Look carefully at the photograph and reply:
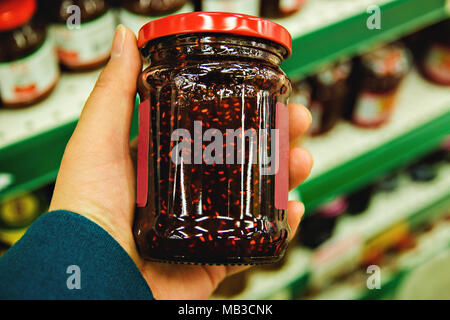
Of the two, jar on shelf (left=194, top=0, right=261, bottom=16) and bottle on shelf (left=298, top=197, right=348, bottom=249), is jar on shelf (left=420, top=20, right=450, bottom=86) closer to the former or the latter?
bottle on shelf (left=298, top=197, right=348, bottom=249)

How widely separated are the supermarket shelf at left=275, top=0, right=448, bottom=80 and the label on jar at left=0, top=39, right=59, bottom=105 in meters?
0.51

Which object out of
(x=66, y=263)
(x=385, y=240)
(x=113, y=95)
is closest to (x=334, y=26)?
(x=113, y=95)

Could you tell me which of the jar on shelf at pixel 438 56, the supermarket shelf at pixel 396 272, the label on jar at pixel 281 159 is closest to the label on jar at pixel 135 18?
the label on jar at pixel 281 159

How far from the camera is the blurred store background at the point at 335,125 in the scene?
0.85 m

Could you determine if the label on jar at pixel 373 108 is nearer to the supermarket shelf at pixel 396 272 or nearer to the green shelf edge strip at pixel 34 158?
the supermarket shelf at pixel 396 272

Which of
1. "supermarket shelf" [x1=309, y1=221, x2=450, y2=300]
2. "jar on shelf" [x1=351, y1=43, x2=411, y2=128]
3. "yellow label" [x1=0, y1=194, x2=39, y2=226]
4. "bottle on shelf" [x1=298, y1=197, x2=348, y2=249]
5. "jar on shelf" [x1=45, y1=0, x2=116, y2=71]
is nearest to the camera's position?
"jar on shelf" [x1=45, y1=0, x2=116, y2=71]

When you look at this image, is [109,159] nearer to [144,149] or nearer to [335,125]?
[144,149]

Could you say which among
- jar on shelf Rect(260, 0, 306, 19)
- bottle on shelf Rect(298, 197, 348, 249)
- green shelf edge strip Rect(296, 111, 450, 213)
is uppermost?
jar on shelf Rect(260, 0, 306, 19)

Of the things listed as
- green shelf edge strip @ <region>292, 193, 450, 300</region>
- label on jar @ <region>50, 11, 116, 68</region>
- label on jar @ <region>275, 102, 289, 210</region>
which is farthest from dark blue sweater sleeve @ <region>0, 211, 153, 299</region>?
green shelf edge strip @ <region>292, 193, 450, 300</region>

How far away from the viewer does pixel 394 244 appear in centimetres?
187

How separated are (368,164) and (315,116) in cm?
23

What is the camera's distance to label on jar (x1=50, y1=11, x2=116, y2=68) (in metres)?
0.90

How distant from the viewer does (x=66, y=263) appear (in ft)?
2.19
